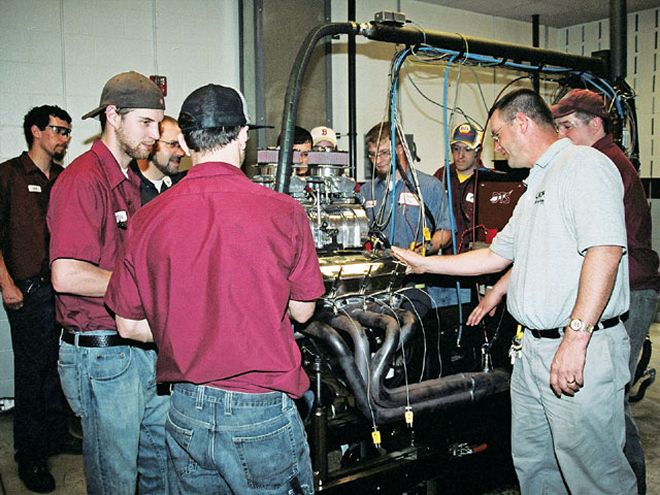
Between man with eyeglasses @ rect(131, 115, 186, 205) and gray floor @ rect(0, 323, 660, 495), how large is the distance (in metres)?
1.56

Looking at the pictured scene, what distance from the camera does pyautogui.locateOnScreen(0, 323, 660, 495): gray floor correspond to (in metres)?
2.96

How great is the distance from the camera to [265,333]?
1444 mm

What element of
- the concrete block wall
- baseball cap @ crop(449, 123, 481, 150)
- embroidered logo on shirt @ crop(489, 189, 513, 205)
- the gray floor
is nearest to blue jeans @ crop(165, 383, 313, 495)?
the gray floor

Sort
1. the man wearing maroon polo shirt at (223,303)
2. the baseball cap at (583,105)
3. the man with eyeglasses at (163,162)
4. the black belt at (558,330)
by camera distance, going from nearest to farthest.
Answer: the man wearing maroon polo shirt at (223,303)
the black belt at (558,330)
the baseball cap at (583,105)
the man with eyeglasses at (163,162)

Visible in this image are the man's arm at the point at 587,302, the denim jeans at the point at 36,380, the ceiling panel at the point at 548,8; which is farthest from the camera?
the ceiling panel at the point at 548,8

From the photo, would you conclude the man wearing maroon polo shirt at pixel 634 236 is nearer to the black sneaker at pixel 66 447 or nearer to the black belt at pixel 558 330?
the black belt at pixel 558 330

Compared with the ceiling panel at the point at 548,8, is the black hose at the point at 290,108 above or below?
below

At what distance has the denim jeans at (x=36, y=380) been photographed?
310cm

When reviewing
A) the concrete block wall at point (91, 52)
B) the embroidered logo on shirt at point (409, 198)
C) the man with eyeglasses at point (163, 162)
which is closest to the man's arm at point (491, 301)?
the embroidered logo on shirt at point (409, 198)

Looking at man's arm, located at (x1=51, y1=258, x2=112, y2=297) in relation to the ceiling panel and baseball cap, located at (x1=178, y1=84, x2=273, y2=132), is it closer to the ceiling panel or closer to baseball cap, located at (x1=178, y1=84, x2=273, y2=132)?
baseball cap, located at (x1=178, y1=84, x2=273, y2=132)

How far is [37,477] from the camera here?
2.97 metres

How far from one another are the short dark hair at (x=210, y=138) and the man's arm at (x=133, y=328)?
1.64 feet

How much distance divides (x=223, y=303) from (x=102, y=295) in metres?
0.69

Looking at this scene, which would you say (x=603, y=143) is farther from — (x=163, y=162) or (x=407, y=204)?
(x=163, y=162)
